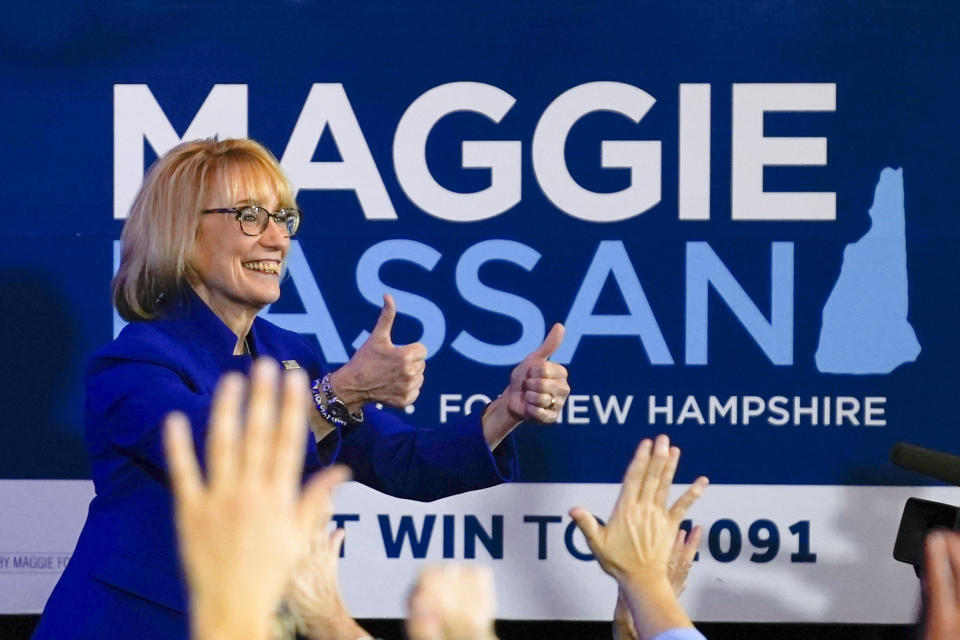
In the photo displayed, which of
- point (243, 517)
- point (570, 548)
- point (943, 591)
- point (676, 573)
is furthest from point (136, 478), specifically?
point (570, 548)

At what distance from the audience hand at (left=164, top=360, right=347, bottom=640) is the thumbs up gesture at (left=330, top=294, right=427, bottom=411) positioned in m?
1.23

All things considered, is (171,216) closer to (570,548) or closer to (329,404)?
(329,404)

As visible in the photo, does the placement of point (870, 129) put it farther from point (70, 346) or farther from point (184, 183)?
point (70, 346)

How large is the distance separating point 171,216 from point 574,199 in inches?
53.9

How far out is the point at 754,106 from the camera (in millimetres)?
3223

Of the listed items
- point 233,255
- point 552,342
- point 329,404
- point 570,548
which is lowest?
point 570,548

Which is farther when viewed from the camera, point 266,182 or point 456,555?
point 456,555

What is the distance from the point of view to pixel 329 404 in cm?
205

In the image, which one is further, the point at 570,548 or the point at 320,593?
the point at 570,548

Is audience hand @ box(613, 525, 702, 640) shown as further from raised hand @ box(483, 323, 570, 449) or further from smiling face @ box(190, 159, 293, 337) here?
smiling face @ box(190, 159, 293, 337)

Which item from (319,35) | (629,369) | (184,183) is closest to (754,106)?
(629,369)

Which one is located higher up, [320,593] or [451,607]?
[451,607]

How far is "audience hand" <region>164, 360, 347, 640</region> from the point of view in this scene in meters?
0.76

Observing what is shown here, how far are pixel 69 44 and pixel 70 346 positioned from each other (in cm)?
78
